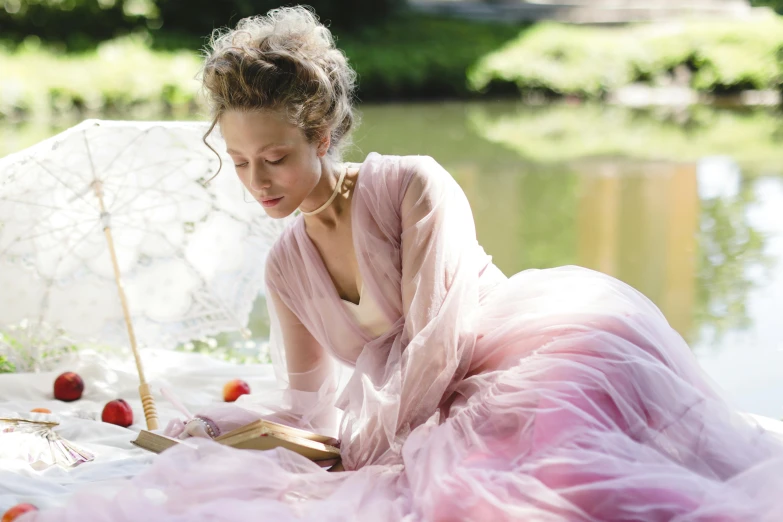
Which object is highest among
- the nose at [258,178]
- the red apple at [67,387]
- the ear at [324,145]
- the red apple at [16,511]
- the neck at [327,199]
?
the ear at [324,145]

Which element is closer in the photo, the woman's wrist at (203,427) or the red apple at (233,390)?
the woman's wrist at (203,427)

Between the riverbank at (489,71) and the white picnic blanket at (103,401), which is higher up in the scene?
the riverbank at (489,71)

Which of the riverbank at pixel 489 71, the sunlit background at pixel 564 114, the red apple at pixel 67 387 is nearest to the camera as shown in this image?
the red apple at pixel 67 387

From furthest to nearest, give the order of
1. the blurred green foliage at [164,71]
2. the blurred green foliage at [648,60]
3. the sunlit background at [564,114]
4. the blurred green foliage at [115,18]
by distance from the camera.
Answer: the blurred green foliage at [115,18], the blurred green foliage at [648,60], the blurred green foliage at [164,71], the sunlit background at [564,114]

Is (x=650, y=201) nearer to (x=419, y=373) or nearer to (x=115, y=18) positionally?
(x=419, y=373)

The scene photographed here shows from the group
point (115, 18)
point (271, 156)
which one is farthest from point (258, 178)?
point (115, 18)

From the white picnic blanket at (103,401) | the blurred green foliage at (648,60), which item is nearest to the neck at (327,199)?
the white picnic blanket at (103,401)

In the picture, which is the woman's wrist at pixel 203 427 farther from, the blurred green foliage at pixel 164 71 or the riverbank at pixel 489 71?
the riverbank at pixel 489 71

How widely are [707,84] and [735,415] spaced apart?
15445 mm

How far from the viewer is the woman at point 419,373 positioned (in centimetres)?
213

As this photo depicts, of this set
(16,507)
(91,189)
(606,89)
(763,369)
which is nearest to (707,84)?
(606,89)

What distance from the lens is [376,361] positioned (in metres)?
2.74

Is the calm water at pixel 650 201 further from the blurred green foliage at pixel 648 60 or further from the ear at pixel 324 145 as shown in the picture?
the blurred green foliage at pixel 648 60

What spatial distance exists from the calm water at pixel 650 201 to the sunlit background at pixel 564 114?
3cm
